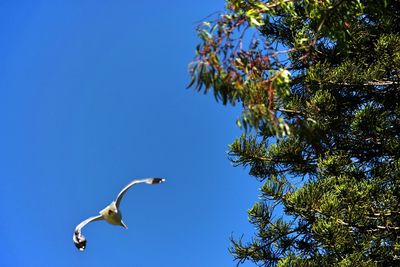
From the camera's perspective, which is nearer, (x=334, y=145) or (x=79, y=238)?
(x=79, y=238)

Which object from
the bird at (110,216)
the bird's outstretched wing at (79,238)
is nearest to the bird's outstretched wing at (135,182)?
the bird at (110,216)

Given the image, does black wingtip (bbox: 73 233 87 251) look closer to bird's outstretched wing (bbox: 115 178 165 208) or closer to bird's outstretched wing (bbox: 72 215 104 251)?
bird's outstretched wing (bbox: 72 215 104 251)

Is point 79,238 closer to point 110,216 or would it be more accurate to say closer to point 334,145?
point 110,216

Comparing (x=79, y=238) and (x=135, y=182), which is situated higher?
(x=135, y=182)

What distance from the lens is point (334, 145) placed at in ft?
20.4

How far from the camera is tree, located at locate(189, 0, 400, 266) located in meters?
4.27

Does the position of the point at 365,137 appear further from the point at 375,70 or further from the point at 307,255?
the point at 307,255

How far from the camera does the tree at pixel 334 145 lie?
14.0ft

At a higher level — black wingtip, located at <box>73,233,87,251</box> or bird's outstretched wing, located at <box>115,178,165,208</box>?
bird's outstretched wing, located at <box>115,178,165,208</box>

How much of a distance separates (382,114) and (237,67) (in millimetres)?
2821

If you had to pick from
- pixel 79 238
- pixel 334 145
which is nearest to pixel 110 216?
pixel 79 238

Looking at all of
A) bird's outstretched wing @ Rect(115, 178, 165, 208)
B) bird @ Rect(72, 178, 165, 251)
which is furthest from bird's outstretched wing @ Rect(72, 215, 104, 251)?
bird's outstretched wing @ Rect(115, 178, 165, 208)

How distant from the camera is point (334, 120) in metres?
6.18

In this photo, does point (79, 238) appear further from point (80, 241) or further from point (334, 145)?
point (334, 145)
